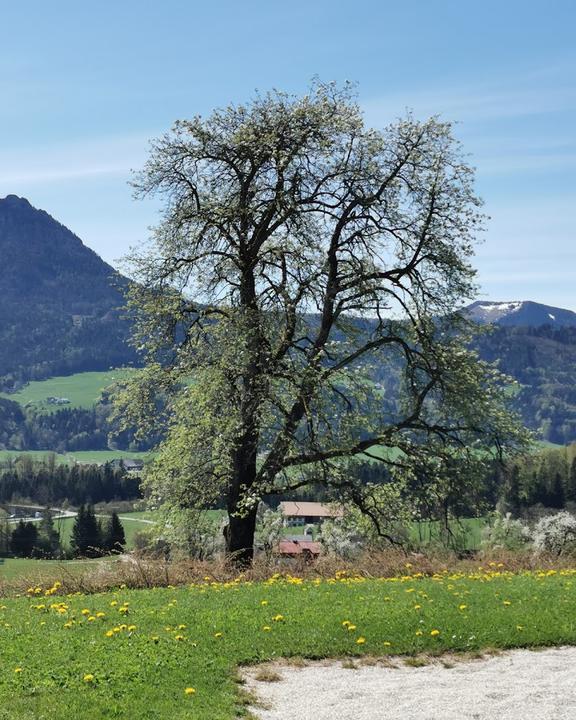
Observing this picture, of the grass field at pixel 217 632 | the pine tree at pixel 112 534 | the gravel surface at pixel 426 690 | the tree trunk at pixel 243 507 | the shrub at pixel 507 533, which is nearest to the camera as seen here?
the gravel surface at pixel 426 690

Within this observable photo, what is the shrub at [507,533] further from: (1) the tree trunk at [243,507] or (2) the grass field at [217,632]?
(2) the grass field at [217,632]

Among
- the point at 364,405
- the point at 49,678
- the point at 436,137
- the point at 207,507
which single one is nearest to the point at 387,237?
the point at 436,137

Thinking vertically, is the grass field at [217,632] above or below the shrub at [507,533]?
above

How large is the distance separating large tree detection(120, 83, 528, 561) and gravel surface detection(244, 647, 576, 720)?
35.0 feet

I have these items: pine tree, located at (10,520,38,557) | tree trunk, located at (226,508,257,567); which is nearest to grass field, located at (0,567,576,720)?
tree trunk, located at (226,508,257,567)

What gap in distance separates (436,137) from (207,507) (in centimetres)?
1321

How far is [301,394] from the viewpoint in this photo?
2208 cm

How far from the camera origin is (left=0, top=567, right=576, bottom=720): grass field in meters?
10.4

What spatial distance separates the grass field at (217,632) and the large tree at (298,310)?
508 cm

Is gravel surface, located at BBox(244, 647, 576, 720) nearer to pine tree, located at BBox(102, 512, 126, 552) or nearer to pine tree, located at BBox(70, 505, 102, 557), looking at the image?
pine tree, located at BBox(102, 512, 126, 552)

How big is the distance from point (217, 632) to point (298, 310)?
13.0 metres

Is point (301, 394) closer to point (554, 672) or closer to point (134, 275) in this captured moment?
point (134, 275)

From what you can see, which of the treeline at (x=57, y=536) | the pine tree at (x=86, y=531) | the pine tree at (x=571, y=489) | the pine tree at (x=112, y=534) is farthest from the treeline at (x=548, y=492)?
the pine tree at (x=86, y=531)

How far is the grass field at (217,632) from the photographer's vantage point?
1038cm
